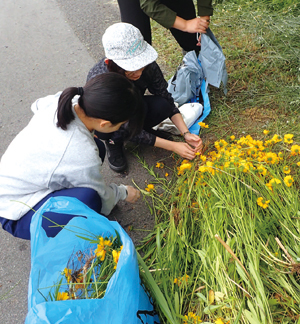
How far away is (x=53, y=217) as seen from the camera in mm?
1415

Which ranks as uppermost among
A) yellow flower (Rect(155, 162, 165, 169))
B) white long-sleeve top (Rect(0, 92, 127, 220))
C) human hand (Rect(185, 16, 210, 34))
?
human hand (Rect(185, 16, 210, 34))

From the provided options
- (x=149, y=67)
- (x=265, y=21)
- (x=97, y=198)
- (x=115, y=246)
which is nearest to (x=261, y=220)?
(x=115, y=246)

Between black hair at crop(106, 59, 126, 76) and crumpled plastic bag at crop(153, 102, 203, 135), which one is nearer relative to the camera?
black hair at crop(106, 59, 126, 76)

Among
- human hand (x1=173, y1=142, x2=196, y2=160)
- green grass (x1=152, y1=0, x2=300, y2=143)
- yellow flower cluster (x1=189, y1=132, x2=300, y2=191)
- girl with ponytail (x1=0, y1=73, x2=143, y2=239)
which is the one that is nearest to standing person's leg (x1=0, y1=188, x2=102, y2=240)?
girl with ponytail (x1=0, y1=73, x2=143, y2=239)

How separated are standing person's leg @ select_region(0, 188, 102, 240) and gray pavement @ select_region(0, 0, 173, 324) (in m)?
0.40

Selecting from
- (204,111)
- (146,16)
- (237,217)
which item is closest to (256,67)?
(204,111)

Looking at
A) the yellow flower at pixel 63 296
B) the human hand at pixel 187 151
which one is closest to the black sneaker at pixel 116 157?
the human hand at pixel 187 151

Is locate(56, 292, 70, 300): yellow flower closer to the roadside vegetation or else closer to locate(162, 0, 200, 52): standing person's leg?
the roadside vegetation

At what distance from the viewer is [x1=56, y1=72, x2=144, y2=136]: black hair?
1.33 metres

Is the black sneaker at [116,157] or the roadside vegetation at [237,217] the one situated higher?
the roadside vegetation at [237,217]

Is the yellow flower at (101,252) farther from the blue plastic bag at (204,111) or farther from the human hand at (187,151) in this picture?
the blue plastic bag at (204,111)

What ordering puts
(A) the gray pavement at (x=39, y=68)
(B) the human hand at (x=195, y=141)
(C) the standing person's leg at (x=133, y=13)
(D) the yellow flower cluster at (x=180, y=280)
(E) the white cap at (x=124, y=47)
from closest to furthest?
(D) the yellow flower cluster at (x=180, y=280) < (E) the white cap at (x=124, y=47) < (A) the gray pavement at (x=39, y=68) < (B) the human hand at (x=195, y=141) < (C) the standing person's leg at (x=133, y=13)

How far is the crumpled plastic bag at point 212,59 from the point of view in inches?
88.9

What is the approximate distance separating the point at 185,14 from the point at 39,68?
178 centimetres
